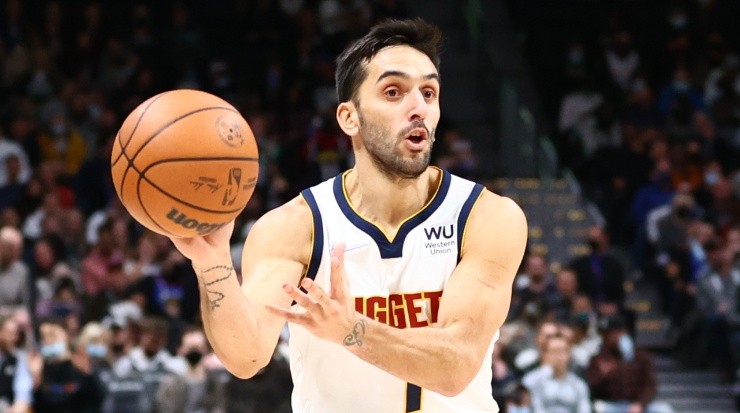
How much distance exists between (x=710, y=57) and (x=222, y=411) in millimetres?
10172

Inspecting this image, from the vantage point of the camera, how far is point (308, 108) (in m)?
17.3

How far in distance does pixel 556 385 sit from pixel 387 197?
7.39m

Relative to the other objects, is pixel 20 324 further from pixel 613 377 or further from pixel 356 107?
pixel 356 107

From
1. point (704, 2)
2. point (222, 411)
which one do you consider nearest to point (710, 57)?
point (704, 2)

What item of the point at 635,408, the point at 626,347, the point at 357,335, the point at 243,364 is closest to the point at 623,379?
the point at 635,408

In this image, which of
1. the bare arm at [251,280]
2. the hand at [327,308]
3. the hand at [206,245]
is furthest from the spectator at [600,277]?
the hand at [327,308]

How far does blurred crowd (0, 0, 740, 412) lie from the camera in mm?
12078

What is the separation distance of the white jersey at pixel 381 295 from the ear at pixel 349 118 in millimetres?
314

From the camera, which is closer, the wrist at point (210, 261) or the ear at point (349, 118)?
the wrist at point (210, 261)

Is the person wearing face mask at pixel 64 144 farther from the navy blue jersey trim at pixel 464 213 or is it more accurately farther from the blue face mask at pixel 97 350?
the navy blue jersey trim at pixel 464 213

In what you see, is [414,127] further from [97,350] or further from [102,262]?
[102,262]

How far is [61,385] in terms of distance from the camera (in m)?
11.7

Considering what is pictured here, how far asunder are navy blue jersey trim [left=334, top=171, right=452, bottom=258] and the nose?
42cm

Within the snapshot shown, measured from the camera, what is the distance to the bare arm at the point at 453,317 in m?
4.10
